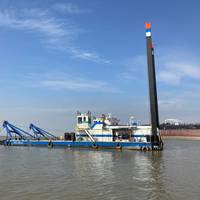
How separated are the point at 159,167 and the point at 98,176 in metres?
9.13

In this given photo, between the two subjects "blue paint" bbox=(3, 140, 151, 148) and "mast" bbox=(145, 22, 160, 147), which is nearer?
"mast" bbox=(145, 22, 160, 147)

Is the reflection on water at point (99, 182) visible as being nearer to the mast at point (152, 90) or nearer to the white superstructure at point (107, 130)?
the mast at point (152, 90)

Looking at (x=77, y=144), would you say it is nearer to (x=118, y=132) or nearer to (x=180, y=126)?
(x=118, y=132)

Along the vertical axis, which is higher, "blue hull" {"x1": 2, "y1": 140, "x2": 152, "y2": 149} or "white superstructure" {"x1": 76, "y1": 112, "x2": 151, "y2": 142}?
"white superstructure" {"x1": 76, "y1": 112, "x2": 151, "y2": 142}

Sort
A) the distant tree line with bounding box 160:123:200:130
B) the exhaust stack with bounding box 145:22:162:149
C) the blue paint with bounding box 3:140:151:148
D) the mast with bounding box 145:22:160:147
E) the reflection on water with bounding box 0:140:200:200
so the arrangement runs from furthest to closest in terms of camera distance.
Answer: the distant tree line with bounding box 160:123:200:130
the blue paint with bounding box 3:140:151:148
the mast with bounding box 145:22:160:147
the exhaust stack with bounding box 145:22:162:149
the reflection on water with bounding box 0:140:200:200

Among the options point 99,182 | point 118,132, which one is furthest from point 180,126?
point 99,182

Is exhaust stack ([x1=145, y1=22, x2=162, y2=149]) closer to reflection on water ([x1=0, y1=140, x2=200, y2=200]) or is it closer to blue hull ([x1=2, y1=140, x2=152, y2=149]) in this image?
blue hull ([x1=2, y1=140, x2=152, y2=149])

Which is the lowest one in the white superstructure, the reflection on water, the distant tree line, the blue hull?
the reflection on water

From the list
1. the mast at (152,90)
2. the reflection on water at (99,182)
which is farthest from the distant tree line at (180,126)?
the reflection on water at (99,182)

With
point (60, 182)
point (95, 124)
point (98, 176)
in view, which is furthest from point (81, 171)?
point (95, 124)

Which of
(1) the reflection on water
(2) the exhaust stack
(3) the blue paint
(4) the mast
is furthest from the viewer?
(3) the blue paint

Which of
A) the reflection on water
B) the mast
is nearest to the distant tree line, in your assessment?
the mast

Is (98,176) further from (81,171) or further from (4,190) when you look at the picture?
(4,190)

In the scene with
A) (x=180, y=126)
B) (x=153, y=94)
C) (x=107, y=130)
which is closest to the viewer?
(x=153, y=94)
